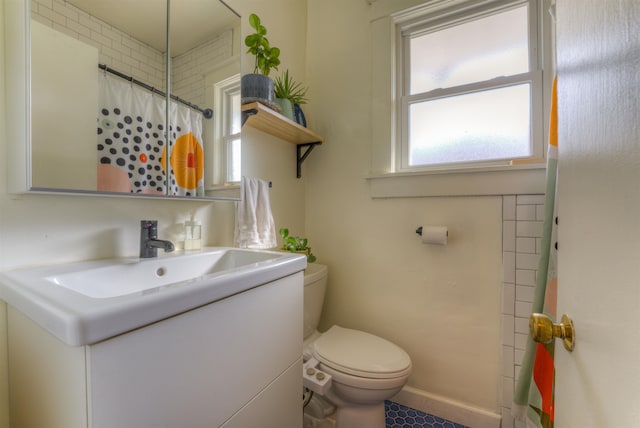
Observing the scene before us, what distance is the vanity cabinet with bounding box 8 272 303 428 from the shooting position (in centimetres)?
39

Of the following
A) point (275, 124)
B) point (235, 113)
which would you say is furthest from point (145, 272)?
point (275, 124)

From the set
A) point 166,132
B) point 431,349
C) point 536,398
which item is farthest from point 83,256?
point 536,398

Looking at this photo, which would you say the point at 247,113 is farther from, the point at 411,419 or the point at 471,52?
the point at 411,419

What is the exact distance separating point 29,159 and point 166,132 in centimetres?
38

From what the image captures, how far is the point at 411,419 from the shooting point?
1.28 metres

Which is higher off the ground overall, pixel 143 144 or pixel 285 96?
pixel 285 96

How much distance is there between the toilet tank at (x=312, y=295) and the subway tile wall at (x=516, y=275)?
837mm

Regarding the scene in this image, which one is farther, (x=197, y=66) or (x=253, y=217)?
(x=253, y=217)

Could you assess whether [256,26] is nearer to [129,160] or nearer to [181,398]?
[129,160]

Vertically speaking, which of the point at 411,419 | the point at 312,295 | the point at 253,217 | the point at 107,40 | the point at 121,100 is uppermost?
the point at 107,40

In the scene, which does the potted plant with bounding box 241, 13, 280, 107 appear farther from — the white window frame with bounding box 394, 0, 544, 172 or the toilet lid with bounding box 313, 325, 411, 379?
the toilet lid with bounding box 313, 325, 411, 379

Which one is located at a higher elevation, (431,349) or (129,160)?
(129,160)

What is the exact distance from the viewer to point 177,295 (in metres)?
0.47

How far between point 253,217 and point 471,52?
4.56 ft
